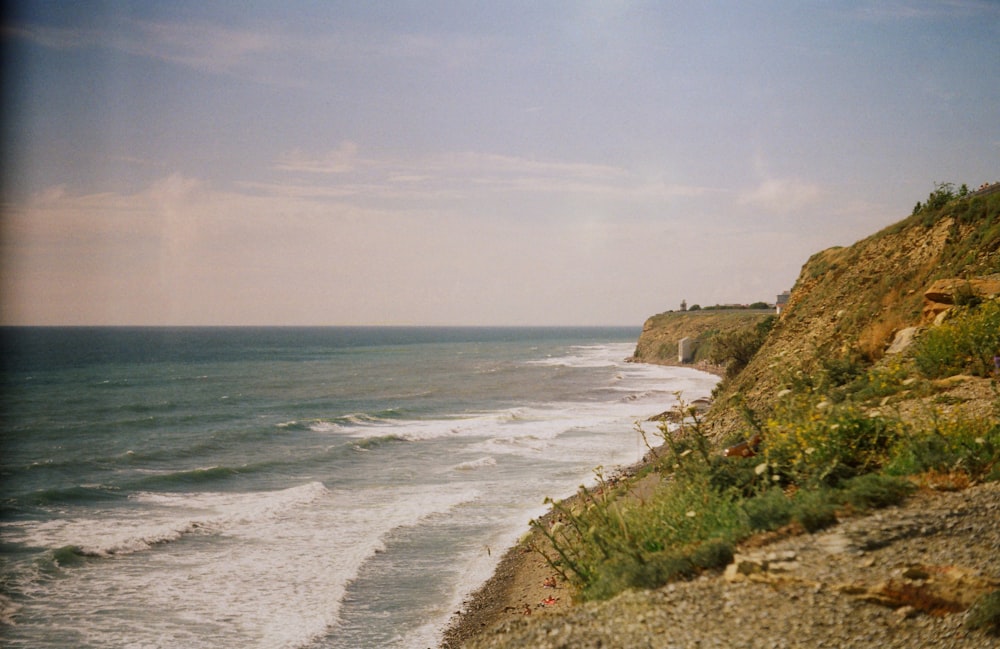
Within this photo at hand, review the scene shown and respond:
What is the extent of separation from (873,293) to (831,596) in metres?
15.2

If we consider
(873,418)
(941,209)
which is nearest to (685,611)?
(873,418)

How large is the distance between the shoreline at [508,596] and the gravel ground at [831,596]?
4972mm

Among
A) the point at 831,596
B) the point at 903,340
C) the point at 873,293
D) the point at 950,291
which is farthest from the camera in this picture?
the point at 873,293

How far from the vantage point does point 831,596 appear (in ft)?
18.2

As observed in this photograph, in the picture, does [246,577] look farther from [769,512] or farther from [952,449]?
[952,449]

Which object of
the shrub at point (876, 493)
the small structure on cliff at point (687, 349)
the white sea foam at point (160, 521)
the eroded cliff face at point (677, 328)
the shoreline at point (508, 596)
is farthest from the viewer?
the eroded cliff face at point (677, 328)

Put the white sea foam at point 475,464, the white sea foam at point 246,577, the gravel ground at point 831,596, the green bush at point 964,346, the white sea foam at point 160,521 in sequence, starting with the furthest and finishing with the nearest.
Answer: the white sea foam at point 475,464
the white sea foam at point 160,521
the white sea foam at point 246,577
the green bush at point 964,346
the gravel ground at point 831,596

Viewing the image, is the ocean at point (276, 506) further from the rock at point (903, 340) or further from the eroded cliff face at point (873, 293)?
the rock at point (903, 340)

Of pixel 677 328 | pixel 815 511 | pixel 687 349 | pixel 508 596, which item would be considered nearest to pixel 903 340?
pixel 815 511

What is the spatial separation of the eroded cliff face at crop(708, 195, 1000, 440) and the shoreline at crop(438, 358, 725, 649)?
17.6 ft

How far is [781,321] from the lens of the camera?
2319 cm

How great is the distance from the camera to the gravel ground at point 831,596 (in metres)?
5.13

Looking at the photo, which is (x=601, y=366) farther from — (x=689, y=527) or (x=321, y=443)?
(x=689, y=527)

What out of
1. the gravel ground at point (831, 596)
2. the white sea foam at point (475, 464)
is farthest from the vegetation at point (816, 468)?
the white sea foam at point (475, 464)
